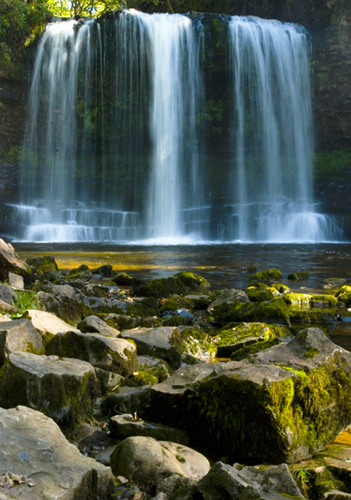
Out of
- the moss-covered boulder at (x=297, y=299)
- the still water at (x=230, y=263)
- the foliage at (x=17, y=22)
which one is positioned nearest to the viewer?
the moss-covered boulder at (x=297, y=299)

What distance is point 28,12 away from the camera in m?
26.7

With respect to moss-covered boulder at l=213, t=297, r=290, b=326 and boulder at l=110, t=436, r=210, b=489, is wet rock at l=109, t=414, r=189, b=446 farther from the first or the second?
moss-covered boulder at l=213, t=297, r=290, b=326

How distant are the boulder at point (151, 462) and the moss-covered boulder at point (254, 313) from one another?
11.9ft

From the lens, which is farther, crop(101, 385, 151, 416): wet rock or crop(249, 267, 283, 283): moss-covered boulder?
crop(249, 267, 283, 283): moss-covered boulder

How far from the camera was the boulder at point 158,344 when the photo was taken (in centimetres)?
423

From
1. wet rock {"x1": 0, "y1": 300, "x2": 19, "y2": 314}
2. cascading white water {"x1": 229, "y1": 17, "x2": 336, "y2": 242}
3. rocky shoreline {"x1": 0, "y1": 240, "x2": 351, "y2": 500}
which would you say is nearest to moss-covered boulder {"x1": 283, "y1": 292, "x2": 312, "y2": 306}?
rocky shoreline {"x1": 0, "y1": 240, "x2": 351, "y2": 500}

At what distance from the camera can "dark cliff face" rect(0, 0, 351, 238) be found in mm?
26203

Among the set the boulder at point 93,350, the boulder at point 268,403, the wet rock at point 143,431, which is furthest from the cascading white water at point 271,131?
the wet rock at point 143,431

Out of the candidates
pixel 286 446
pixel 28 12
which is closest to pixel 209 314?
pixel 286 446

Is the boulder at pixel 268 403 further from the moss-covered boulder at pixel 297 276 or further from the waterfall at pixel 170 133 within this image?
the waterfall at pixel 170 133

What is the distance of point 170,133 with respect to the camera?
27203 mm

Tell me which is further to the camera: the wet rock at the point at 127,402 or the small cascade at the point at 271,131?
the small cascade at the point at 271,131

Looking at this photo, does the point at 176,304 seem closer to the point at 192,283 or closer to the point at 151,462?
the point at 192,283

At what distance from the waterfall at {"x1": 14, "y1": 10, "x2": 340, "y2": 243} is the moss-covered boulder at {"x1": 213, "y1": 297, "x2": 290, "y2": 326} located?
17.5 m
